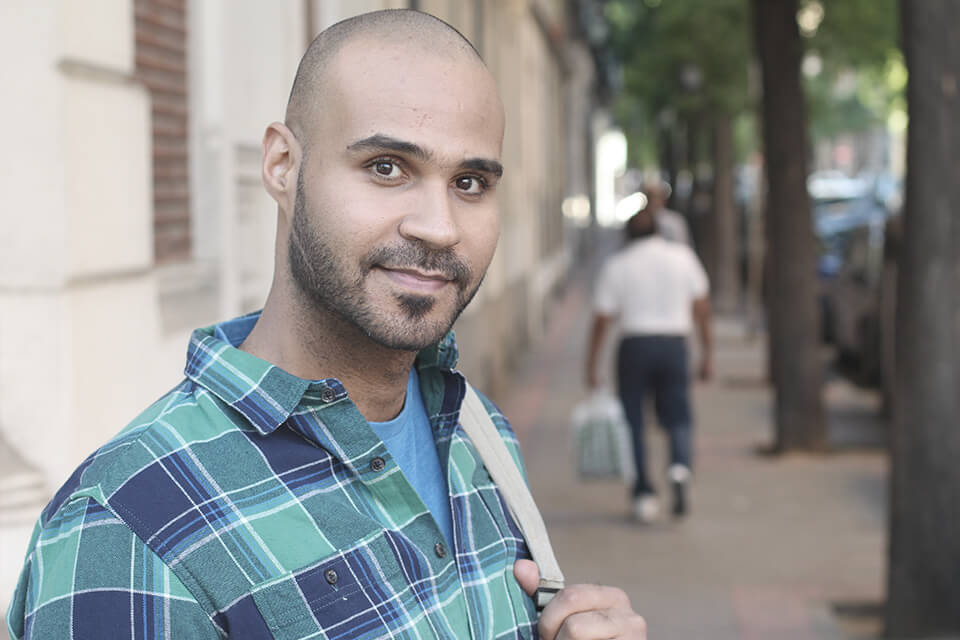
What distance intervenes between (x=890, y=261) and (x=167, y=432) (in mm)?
11593

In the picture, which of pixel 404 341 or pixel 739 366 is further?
pixel 739 366

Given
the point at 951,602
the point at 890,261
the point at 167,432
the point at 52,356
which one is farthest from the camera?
the point at 890,261

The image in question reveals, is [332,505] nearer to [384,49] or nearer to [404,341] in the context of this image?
[404,341]

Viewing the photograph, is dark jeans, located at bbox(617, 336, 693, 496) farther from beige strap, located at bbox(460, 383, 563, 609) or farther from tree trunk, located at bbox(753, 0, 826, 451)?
beige strap, located at bbox(460, 383, 563, 609)

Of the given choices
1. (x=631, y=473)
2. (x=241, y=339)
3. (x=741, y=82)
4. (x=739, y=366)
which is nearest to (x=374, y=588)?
(x=241, y=339)

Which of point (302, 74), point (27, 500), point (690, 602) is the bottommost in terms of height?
point (690, 602)

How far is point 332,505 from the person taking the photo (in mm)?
1513

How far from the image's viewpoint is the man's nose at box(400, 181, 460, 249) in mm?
1583

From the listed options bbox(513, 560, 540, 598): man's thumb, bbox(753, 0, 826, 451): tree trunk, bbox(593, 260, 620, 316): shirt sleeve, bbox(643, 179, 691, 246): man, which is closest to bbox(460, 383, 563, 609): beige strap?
bbox(513, 560, 540, 598): man's thumb

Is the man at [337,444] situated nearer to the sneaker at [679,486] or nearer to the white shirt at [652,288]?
the white shirt at [652,288]

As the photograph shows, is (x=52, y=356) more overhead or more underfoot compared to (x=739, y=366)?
more overhead

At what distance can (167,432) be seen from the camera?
147 centimetres

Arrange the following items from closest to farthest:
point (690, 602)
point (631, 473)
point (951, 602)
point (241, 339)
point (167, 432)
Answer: point (167, 432)
point (241, 339)
point (951, 602)
point (690, 602)
point (631, 473)

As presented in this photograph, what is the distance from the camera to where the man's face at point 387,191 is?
5.17ft
